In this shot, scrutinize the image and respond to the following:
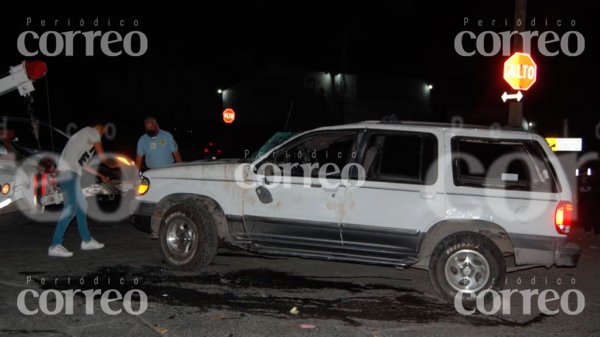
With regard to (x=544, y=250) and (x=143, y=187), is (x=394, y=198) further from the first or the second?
(x=143, y=187)

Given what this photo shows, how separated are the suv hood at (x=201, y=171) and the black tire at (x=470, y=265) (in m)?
2.43

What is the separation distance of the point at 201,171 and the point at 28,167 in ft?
11.4

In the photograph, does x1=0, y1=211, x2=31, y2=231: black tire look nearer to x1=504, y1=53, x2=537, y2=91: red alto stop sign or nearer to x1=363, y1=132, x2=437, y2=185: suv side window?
x1=363, y1=132, x2=437, y2=185: suv side window

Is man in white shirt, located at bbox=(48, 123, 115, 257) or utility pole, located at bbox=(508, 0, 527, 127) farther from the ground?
utility pole, located at bbox=(508, 0, 527, 127)

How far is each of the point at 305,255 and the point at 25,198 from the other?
181 inches

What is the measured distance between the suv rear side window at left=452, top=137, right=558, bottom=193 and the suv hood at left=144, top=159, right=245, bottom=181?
2460mm

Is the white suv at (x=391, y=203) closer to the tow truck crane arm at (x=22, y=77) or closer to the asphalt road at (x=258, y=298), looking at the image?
the asphalt road at (x=258, y=298)

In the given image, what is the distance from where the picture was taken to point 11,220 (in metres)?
9.45

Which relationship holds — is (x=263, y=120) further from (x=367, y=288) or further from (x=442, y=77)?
(x=367, y=288)

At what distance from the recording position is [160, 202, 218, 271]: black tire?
6793mm

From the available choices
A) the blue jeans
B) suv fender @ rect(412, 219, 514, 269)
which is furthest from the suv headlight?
suv fender @ rect(412, 219, 514, 269)

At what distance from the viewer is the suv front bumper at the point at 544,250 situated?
5.88m

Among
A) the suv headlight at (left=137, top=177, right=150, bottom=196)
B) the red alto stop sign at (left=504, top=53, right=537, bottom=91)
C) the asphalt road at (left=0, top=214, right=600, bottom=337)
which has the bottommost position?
the asphalt road at (left=0, top=214, right=600, bottom=337)

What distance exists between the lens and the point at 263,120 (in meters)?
39.5
